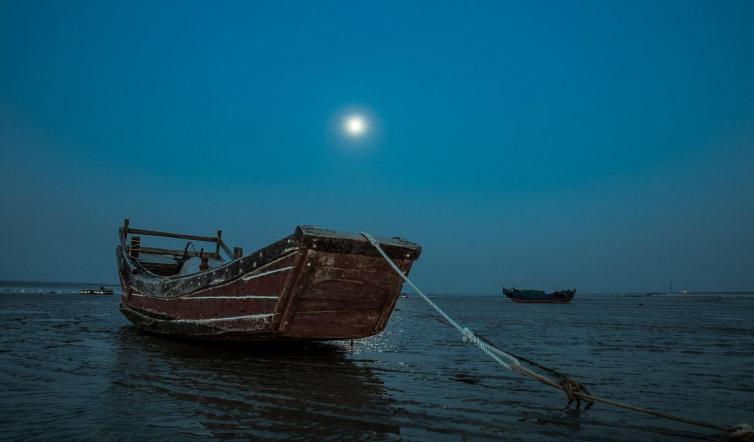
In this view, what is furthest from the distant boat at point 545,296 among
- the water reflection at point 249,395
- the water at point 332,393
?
the water reflection at point 249,395

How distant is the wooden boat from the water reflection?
1.73ft

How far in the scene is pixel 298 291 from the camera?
6.30 meters

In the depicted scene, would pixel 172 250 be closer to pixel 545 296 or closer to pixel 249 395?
pixel 249 395

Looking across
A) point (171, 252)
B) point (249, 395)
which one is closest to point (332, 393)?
point (249, 395)

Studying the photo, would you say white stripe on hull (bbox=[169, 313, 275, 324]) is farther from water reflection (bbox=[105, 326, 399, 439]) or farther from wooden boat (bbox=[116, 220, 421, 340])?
water reflection (bbox=[105, 326, 399, 439])

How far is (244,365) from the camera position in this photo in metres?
6.28

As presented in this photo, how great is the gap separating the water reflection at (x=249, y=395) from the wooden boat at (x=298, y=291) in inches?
20.8

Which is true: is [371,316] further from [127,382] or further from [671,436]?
[671,436]

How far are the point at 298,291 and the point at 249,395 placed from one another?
201 cm

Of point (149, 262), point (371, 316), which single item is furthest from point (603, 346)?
point (149, 262)

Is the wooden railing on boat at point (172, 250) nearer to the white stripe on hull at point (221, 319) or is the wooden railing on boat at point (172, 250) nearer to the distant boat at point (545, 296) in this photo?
the white stripe on hull at point (221, 319)

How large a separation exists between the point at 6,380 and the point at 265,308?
313cm

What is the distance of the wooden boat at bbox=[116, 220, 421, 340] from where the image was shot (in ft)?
20.4

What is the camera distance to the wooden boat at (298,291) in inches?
245
